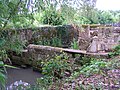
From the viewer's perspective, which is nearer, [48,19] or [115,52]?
[48,19]

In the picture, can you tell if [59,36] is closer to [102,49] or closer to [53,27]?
[53,27]

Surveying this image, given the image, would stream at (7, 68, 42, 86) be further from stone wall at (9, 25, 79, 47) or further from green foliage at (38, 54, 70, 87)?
stone wall at (9, 25, 79, 47)

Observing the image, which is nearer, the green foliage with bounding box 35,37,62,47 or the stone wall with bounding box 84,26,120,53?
the stone wall with bounding box 84,26,120,53

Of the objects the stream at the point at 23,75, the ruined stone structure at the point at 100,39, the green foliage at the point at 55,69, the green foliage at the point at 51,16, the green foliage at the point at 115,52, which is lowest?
the stream at the point at 23,75

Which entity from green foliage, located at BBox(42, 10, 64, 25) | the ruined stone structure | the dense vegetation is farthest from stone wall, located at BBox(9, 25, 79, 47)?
the dense vegetation

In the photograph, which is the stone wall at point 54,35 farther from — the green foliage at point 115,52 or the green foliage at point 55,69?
the green foliage at point 55,69

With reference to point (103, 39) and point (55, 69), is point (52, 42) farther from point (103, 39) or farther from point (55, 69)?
point (55, 69)

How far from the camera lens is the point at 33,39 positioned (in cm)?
698

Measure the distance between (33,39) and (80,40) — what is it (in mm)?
1488

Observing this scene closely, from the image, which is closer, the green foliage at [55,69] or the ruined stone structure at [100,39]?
the green foliage at [55,69]

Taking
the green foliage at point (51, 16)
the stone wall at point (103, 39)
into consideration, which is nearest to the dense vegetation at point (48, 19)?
the green foliage at point (51, 16)

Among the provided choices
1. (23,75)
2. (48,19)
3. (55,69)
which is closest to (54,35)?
(23,75)

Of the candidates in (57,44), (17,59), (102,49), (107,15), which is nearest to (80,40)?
(57,44)

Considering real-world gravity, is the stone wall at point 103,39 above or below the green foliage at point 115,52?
above
